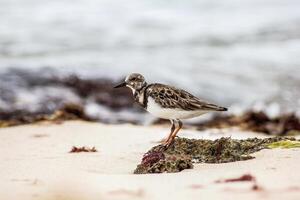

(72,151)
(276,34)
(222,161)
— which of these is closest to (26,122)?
(72,151)

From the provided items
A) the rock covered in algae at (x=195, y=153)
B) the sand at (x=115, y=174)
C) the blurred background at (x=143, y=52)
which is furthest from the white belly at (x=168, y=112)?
the blurred background at (x=143, y=52)

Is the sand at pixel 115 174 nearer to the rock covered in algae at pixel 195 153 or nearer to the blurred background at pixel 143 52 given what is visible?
the rock covered in algae at pixel 195 153

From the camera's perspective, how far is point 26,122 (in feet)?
29.2

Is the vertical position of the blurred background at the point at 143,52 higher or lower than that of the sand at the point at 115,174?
higher

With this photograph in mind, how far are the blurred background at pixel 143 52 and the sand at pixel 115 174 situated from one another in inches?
116

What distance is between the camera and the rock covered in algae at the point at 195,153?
16.6 ft

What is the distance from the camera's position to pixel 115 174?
5.05 metres

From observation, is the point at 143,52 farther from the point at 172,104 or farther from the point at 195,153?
the point at 195,153

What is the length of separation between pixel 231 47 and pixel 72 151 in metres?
9.19

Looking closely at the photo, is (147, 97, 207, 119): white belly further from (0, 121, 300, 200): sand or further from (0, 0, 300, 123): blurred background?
(0, 0, 300, 123): blurred background

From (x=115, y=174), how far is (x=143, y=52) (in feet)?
31.3

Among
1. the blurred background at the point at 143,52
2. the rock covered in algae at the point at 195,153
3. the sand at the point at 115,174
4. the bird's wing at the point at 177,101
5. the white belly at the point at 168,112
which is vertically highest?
the blurred background at the point at 143,52

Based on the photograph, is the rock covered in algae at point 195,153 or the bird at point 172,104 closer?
the rock covered in algae at point 195,153

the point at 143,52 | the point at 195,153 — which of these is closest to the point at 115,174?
the point at 195,153
